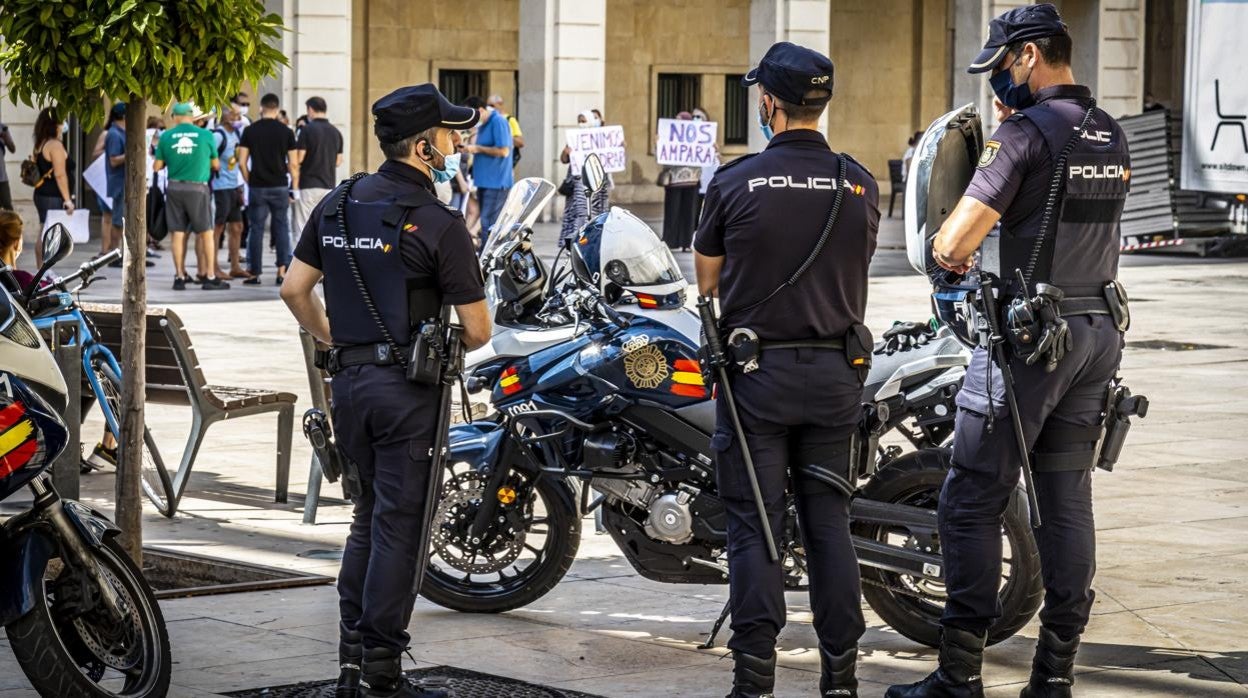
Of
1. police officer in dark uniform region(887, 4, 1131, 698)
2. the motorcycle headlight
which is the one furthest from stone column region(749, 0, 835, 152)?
the motorcycle headlight

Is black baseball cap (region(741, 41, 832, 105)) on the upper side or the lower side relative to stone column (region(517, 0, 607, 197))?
lower

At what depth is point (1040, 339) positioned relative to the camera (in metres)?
5.42

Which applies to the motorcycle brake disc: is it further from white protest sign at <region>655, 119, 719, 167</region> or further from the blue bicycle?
white protest sign at <region>655, 119, 719, 167</region>

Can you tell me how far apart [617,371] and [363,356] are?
1.24 meters

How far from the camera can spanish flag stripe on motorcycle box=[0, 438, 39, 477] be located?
16.3ft

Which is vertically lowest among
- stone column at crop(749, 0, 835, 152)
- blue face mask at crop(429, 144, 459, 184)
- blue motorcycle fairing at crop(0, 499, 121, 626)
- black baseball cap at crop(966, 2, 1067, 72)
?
blue motorcycle fairing at crop(0, 499, 121, 626)

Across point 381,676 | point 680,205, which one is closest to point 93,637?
point 381,676

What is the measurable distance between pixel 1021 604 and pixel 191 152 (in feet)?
44.6

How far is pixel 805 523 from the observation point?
5547mm

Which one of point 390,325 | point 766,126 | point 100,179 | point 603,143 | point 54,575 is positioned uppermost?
point 603,143

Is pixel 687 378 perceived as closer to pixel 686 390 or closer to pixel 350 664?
pixel 686 390

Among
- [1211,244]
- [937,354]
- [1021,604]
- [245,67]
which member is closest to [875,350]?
[937,354]

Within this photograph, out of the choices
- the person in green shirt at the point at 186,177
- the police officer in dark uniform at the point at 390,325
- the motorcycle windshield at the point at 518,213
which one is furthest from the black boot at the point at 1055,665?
the person in green shirt at the point at 186,177

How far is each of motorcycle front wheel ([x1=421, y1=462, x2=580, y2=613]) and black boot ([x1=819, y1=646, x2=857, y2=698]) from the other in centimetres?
152
